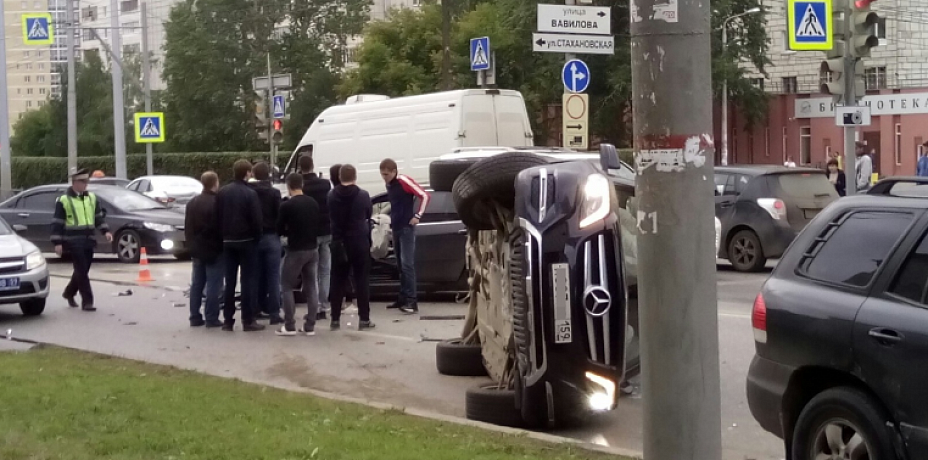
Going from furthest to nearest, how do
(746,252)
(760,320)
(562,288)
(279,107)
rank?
(279,107)
(746,252)
(562,288)
(760,320)

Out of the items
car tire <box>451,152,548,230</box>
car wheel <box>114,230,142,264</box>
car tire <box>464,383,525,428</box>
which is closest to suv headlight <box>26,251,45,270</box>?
car wheel <box>114,230,142,264</box>

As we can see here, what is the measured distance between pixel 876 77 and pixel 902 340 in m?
52.1

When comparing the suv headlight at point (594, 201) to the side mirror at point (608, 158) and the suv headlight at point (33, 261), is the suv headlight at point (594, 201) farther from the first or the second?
the suv headlight at point (33, 261)

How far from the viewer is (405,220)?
1408 centimetres

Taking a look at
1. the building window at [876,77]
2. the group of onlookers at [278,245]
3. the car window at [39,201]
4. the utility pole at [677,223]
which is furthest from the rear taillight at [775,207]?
the building window at [876,77]

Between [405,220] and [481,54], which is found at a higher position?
[481,54]

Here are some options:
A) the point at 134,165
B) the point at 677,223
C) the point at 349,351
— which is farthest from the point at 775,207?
the point at 134,165

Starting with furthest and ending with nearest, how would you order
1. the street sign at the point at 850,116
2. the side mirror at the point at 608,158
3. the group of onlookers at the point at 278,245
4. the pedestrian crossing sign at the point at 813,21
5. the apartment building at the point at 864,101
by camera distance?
the apartment building at the point at 864,101 < the street sign at the point at 850,116 < the pedestrian crossing sign at the point at 813,21 < the group of onlookers at the point at 278,245 < the side mirror at the point at 608,158

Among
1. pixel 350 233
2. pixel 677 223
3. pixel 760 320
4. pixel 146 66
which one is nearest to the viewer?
pixel 677 223

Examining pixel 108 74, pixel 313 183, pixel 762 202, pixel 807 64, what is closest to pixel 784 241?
pixel 762 202

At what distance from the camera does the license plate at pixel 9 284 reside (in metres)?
14.0

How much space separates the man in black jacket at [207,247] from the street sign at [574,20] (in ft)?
18.7

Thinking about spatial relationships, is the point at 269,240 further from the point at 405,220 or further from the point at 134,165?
the point at 134,165

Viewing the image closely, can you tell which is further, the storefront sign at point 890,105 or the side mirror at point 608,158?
the storefront sign at point 890,105
